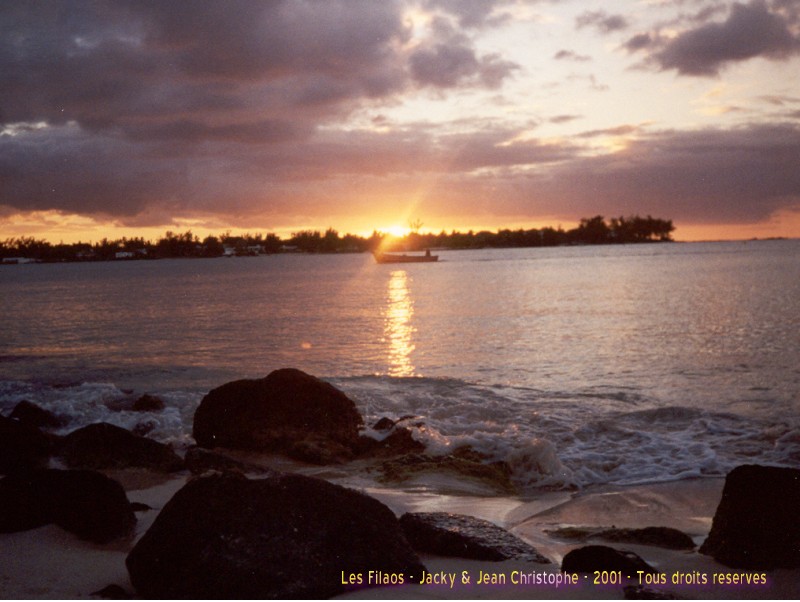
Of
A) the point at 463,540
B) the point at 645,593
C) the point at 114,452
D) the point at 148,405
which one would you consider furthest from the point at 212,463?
the point at 148,405

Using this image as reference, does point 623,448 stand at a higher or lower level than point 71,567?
lower

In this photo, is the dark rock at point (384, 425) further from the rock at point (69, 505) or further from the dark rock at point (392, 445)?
the rock at point (69, 505)

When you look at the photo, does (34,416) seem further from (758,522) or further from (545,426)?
(758,522)

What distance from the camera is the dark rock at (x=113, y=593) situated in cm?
466

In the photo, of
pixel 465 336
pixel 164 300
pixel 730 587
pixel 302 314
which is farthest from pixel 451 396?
pixel 164 300

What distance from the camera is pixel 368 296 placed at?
6222 centimetres

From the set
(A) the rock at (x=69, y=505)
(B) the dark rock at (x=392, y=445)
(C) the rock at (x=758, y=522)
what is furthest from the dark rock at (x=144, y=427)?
(C) the rock at (x=758, y=522)

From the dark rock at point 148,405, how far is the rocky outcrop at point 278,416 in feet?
13.2

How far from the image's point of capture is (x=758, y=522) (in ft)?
19.7

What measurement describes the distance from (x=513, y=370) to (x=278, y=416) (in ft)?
35.9

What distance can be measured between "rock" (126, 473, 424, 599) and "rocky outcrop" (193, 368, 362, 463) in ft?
19.0

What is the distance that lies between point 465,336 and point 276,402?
19.3 metres

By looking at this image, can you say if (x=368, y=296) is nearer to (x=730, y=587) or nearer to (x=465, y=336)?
(x=465, y=336)

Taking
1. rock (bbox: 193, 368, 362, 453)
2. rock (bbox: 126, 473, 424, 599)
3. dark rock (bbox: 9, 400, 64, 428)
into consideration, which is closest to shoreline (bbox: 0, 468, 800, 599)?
rock (bbox: 126, 473, 424, 599)
